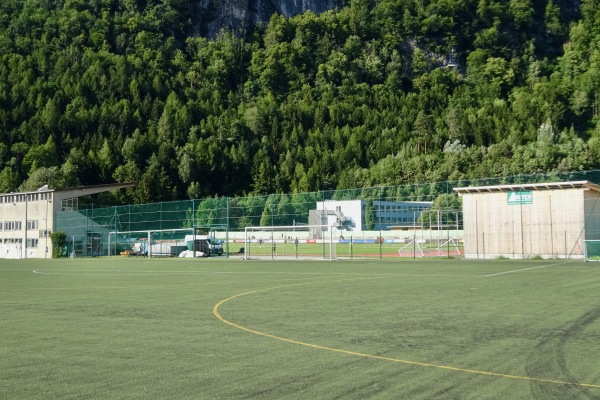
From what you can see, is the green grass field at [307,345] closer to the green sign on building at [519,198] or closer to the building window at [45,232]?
the green sign on building at [519,198]

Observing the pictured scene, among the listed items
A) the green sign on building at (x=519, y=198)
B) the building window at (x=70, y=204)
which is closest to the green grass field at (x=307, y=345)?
the green sign on building at (x=519, y=198)

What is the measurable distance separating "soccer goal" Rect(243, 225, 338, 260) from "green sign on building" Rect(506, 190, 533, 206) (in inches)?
485

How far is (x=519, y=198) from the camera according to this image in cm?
4331

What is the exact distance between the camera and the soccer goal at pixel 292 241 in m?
52.6

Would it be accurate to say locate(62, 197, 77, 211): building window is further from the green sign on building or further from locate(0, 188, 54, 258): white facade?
the green sign on building

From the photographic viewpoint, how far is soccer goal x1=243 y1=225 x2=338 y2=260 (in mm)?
52562

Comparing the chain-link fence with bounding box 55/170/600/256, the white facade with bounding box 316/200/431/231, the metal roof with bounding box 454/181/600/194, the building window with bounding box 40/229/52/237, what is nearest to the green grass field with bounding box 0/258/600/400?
the metal roof with bounding box 454/181/600/194

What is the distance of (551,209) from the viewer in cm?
4184

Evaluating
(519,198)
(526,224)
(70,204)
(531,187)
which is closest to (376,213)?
(519,198)

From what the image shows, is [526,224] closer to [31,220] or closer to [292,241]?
[292,241]

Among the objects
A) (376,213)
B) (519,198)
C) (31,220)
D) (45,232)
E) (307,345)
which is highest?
(519,198)

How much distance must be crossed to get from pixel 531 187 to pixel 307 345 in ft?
114

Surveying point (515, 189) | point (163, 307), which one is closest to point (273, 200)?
point (515, 189)

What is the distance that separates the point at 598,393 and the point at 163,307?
447 inches
